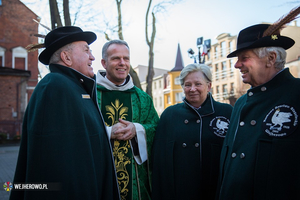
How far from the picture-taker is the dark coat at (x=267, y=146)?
2.02 meters

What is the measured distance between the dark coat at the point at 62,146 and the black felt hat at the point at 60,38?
204 millimetres

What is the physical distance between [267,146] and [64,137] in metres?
1.56

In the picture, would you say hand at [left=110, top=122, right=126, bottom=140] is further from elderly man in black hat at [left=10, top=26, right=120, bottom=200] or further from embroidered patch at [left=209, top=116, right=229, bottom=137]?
embroidered patch at [left=209, top=116, right=229, bottom=137]

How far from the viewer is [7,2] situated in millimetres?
25672

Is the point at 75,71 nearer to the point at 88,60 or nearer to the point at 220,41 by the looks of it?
the point at 88,60

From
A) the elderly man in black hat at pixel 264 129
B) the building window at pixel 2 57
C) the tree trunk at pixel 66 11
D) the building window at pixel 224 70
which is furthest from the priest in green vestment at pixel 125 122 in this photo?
the building window at pixel 224 70

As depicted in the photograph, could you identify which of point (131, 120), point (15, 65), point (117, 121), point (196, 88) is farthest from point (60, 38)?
point (15, 65)

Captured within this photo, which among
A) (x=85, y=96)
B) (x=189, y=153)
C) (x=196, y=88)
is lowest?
(x=189, y=153)

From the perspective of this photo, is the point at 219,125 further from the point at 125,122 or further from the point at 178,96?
the point at 178,96

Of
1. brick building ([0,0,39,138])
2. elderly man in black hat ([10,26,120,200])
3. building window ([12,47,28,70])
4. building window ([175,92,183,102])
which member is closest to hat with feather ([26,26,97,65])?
elderly man in black hat ([10,26,120,200])

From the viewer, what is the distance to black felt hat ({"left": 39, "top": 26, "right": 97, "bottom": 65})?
2398 millimetres

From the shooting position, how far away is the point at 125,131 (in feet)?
9.91

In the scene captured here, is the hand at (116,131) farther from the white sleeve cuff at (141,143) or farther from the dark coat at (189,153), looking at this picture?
the dark coat at (189,153)

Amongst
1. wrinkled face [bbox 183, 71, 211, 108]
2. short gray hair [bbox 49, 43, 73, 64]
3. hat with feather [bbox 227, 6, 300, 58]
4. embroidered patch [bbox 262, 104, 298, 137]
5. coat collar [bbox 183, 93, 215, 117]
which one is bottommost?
embroidered patch [bbox 262, 104, 298, 137]
